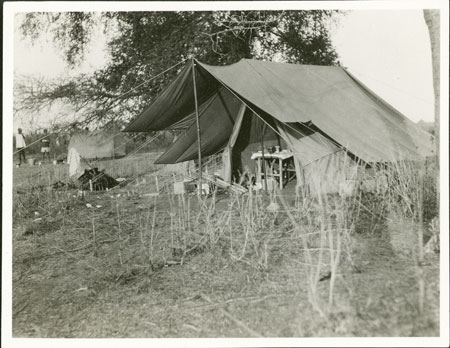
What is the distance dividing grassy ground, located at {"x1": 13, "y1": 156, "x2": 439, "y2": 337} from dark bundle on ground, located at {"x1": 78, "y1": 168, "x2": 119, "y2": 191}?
3250 mm

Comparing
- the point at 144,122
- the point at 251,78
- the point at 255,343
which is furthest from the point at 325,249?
the point at 144,122

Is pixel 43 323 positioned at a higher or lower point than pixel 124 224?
lower

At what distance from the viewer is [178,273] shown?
3.25 metres

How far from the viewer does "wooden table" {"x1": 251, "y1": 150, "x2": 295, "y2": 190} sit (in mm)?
6781

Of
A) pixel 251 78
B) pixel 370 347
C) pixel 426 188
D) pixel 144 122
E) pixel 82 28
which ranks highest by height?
pixel 82 28

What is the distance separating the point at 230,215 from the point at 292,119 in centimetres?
227

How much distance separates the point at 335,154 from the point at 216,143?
2.54 meters

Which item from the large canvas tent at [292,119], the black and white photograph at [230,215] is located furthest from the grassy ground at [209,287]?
the large canvas tent at [292,119]

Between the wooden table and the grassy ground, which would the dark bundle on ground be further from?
the grassy ground

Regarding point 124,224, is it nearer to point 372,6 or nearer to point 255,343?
point 255,343

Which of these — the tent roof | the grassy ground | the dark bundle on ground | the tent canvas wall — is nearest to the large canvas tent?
the tent roof

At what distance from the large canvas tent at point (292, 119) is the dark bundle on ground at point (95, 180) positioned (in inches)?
52.5

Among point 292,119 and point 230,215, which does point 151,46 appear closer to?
point 292,119

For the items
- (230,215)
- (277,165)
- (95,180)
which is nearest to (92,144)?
(95,180)
